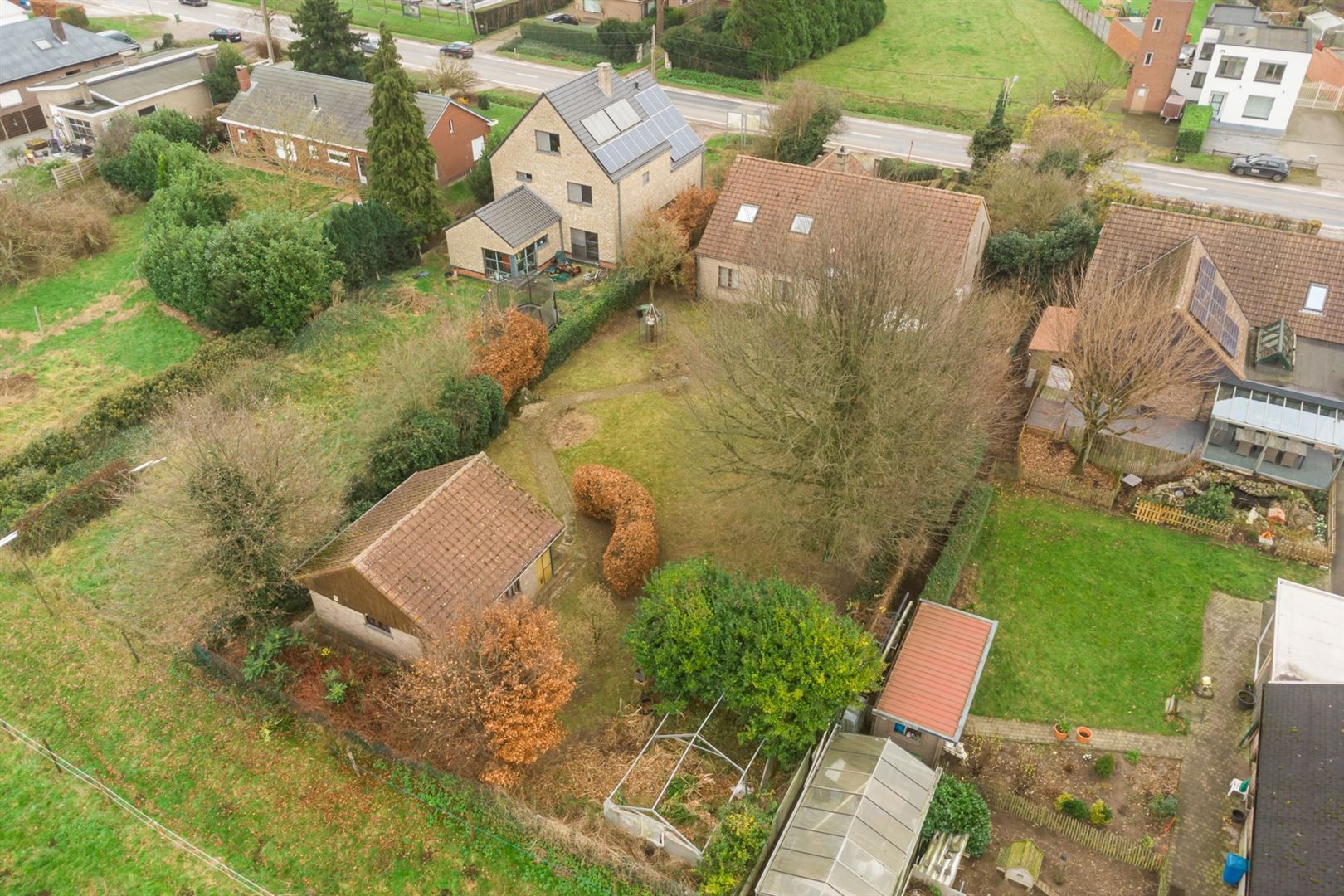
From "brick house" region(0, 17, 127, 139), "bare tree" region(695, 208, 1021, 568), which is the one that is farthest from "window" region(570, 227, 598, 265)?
"brick house" region(0, 17, 127, 139)

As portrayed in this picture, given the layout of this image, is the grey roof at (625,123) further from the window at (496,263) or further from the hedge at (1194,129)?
the hedge at (1194,129)

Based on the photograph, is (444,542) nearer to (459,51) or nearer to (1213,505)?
(1213,505)

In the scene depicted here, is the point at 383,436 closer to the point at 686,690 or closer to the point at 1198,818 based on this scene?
the point at 686,690

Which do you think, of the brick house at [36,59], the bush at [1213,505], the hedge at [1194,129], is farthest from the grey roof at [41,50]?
the hedge at [1194,129]

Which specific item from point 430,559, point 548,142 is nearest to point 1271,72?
point 548,142

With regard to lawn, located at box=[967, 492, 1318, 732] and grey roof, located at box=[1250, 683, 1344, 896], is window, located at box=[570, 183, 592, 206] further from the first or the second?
grey roof, located at box=[1250, 683, 1344, 896]
